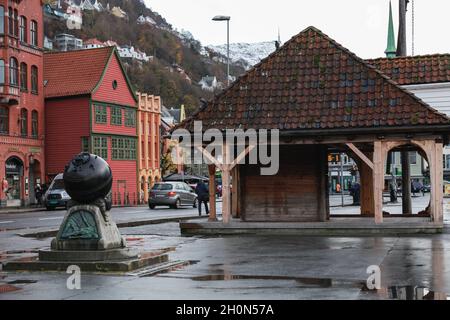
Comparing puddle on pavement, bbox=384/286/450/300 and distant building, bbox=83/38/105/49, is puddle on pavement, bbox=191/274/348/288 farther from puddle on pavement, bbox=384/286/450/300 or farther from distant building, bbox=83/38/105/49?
distant building, bbox=83/38/105/49

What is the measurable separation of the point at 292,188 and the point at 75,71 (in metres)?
45.5

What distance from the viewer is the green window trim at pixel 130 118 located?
7039 centimetres

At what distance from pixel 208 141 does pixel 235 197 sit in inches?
213

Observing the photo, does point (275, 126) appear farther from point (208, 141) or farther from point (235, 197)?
point (235, 197)

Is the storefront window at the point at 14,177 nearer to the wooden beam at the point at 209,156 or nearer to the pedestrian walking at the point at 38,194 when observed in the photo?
the pedestrian walking at the point at 38,194

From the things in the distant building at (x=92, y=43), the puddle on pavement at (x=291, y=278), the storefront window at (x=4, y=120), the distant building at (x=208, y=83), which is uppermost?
the distant building at (x=92, y=43)

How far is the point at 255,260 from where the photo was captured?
15.0 meters

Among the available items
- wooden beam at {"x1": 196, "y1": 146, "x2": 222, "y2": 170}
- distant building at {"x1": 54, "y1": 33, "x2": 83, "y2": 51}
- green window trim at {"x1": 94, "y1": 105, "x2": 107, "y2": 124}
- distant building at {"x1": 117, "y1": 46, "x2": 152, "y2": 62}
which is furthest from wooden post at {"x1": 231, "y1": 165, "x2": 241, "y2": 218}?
distant building at {"x1": 117, "y1": 46, "x2": 152, "y2": 62}

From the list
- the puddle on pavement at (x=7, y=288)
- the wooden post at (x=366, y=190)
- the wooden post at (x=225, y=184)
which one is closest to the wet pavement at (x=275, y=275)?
the puddle on pavement at (x=7, y=288)

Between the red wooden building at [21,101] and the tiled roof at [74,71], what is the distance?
265 cm

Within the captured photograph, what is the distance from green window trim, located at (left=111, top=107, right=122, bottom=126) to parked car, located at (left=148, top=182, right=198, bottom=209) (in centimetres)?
2070

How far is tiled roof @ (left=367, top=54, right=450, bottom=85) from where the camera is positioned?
80.8 ft

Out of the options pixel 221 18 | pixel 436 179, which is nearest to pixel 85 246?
pixel 436 179
